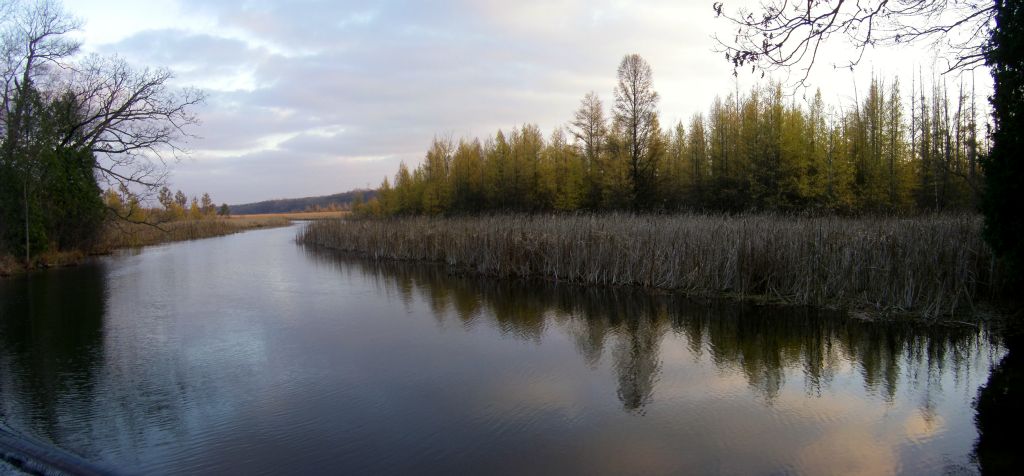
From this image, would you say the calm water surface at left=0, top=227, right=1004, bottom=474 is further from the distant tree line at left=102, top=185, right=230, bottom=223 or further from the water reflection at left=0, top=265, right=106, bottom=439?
the distant tree line at left=102, top=185, right=230, bottom=223

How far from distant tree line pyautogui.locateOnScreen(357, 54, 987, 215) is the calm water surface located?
47.2 ft

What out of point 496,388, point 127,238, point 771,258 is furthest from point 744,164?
point 127,238

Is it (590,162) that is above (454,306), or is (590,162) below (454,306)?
above

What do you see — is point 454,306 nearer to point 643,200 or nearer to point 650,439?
point 650,439

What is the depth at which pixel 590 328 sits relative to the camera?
8148 mm

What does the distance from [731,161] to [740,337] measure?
66.1ft

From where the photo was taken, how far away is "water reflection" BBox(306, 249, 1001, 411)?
5.64 meters

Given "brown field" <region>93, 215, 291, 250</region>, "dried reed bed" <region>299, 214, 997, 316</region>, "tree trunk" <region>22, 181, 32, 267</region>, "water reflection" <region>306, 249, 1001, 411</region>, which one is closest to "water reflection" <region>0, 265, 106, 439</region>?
"tree trunk" <region>22, 181, 32, 267</region>

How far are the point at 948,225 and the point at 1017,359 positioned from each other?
142 inches

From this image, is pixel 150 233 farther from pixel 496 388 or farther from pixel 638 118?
pixel 496 388

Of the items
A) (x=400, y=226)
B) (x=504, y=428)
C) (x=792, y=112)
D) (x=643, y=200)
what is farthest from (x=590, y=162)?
(x=504, y=428)

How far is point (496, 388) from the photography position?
5539 mm

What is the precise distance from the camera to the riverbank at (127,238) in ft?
56.4

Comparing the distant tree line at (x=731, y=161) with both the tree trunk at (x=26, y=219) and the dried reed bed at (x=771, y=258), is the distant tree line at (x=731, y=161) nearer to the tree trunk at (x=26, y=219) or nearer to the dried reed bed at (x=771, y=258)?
the dried reed bed at (x=771, y=258)
